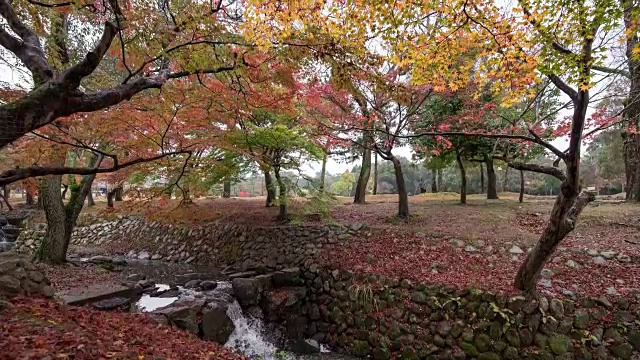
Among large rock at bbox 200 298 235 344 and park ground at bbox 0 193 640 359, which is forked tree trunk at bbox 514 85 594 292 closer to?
park ground at bbox 0 193 640 359

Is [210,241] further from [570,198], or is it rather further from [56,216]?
[570,198]

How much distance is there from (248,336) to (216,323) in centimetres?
85

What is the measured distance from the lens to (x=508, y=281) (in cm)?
555

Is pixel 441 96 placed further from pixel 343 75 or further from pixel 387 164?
pixel 387 164

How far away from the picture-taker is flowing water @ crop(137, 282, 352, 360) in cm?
562

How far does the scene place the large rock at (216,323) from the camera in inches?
209

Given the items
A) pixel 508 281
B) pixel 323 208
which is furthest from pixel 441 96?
pixel 508 281

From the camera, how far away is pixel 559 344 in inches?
183

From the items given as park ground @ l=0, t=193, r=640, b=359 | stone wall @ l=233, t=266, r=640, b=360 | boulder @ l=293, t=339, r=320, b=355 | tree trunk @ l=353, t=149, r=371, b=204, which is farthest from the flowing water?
tree trunk @ l=353, t=149, r=371, b=204

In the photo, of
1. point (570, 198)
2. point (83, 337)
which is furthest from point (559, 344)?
point (83, 337)

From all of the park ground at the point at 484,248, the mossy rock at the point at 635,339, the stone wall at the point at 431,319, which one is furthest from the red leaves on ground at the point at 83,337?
the mossy rock at the point at 635,339

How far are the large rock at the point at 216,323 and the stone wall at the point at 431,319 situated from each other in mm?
731

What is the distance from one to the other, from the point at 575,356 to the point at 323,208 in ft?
18.1

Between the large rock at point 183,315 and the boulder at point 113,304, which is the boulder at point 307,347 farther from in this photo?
the boulder at point 113,304
